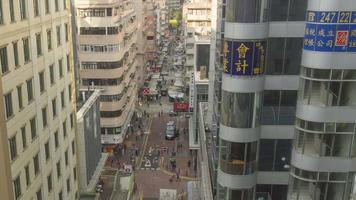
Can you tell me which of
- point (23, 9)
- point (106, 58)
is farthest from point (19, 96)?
point (106, 58)

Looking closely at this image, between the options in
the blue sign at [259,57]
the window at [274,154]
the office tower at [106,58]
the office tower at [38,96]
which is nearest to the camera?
the blue sign at [259,57]

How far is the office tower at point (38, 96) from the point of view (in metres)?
22.5

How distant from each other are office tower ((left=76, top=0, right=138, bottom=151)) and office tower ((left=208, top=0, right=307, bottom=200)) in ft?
124

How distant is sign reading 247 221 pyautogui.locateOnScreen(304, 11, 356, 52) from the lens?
17531 millimetres

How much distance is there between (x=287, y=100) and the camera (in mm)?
24062

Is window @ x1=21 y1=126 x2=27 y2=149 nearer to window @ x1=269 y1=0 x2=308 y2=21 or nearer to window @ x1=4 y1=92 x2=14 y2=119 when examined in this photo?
window @ x1=4 y1=92 x2=14 y2=119

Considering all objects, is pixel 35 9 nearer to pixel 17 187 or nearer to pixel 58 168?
pixel 17 187

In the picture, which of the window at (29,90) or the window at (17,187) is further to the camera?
the window at (29,90)

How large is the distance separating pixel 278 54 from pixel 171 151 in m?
43.4

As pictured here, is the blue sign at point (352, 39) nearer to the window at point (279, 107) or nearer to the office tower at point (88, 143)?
the window at point (279, 107)

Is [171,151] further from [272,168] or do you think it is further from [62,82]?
[272,168]

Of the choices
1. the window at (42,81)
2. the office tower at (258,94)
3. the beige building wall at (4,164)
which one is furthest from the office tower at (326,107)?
the window at (42,81)

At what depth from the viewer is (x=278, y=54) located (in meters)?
23.4

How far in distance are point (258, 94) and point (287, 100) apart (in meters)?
2.30
